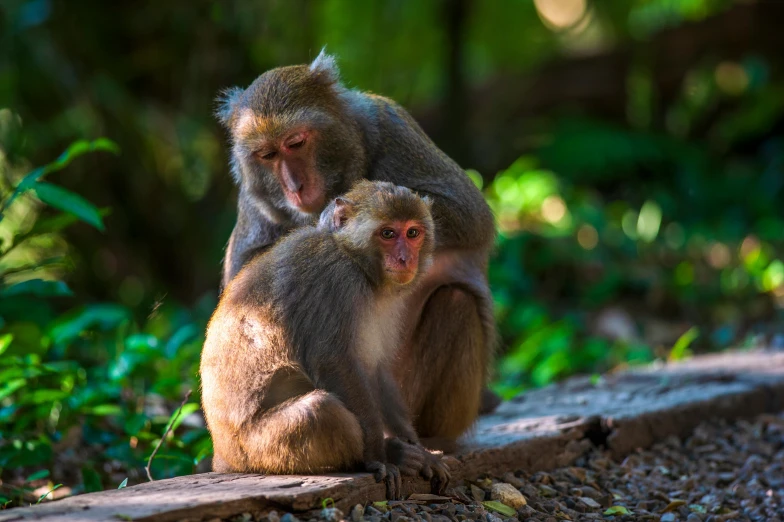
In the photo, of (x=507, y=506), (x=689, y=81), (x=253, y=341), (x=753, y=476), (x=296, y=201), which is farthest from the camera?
(x=689, y=81)

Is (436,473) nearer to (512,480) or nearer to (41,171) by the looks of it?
(512,480)

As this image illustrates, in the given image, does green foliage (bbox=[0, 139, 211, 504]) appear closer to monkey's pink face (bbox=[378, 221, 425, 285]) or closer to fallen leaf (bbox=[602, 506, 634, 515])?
monkey's pink face (bbox=[378, 221, 425, 285])

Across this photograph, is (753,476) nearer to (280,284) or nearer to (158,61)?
(280,284)

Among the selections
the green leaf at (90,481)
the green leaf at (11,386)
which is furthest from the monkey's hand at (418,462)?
the green leaf at (11,386)

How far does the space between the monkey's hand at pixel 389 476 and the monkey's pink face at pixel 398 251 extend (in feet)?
2.59

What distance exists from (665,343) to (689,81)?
642 centimetres

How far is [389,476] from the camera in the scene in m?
3.67

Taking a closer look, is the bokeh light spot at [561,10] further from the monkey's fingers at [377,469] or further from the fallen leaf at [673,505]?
the monkey's fingers at [377,469]

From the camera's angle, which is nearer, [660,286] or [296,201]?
[296,201]

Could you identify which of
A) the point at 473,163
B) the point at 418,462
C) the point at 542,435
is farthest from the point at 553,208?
the point at 418,462

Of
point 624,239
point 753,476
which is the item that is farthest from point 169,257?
point 753,476

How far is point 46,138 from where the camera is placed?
1012 centimetres

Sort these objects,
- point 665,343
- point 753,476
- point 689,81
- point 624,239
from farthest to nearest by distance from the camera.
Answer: point 689,81 → point 624,239 → point 665,343 → point 753,476

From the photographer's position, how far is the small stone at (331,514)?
334 cm
